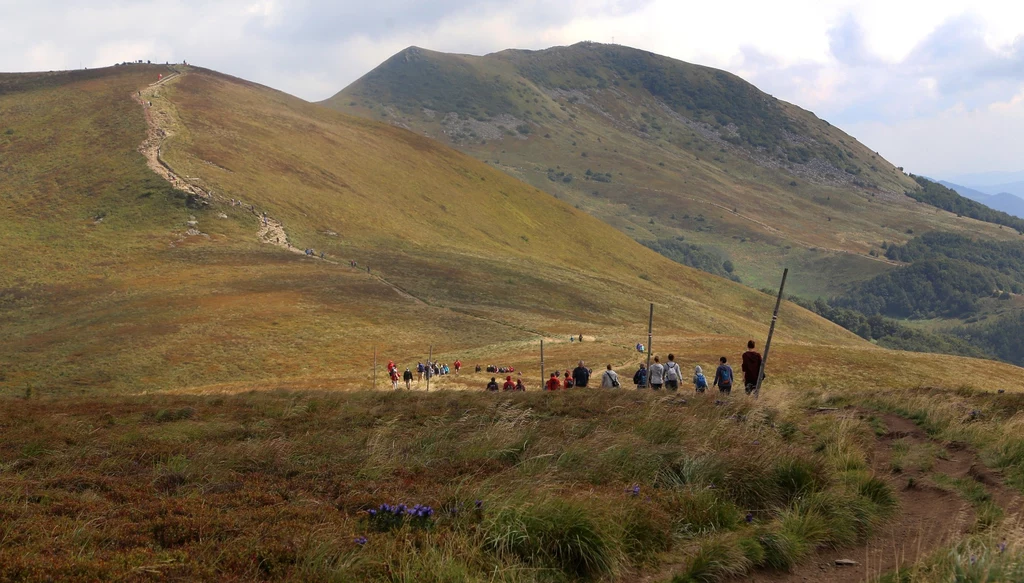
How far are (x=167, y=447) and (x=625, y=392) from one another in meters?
9.75

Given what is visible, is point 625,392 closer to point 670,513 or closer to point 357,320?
point 670,513

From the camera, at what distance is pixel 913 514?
26.3 ft

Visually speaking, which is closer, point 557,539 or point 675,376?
point 557,539

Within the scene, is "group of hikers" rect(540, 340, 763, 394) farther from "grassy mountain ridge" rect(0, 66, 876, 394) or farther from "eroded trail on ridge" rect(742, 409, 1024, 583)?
"grassy mountain ridge" rect(0, 66, 876, 394)

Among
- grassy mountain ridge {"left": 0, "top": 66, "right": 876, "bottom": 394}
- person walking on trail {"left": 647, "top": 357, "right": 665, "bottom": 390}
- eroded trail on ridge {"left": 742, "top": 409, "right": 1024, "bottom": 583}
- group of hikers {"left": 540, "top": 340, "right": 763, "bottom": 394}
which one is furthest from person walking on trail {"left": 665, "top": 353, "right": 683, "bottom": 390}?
grassy mountain ridge {"left": 0, "top": 66, "right": 876, "bottom": 394}

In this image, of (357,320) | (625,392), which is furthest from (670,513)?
(357,320)

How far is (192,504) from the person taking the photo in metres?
6.91

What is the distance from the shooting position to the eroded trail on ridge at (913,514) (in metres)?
6.59

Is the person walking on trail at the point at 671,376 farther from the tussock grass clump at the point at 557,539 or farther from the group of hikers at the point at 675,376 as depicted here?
the tussock grass clump at the point at 557,539

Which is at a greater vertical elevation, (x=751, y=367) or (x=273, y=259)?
(x=751, y=367)

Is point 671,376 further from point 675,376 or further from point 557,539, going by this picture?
point 557,539

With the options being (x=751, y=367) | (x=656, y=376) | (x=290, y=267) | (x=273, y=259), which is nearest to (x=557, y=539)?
(x=751, y=367)

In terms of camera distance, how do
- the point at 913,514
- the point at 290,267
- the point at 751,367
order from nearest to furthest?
the point at 913,514, the point at 751,367, the point at 290,267

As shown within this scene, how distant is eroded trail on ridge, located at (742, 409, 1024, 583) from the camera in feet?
21.6
